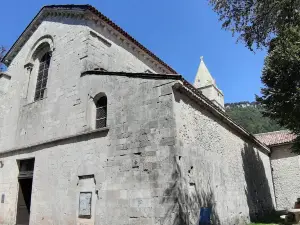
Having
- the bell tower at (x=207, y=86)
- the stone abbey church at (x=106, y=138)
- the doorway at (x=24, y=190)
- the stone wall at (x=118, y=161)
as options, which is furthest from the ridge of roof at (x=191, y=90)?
the bell tower at (x=207, y=86)

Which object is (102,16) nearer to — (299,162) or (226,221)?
(226,221)

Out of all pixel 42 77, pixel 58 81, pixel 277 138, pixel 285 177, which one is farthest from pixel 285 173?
pixel 42 77

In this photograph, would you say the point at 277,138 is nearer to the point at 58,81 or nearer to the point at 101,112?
the point at 101,112

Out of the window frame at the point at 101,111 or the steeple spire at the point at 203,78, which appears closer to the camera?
the window frame at the point at 101,111

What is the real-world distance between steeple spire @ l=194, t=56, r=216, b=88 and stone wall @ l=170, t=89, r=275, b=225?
20.7 meters

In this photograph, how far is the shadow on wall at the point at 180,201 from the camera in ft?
21.2

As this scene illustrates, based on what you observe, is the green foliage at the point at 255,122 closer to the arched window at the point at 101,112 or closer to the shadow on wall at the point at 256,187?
the shadow on wall at the point at 256,187

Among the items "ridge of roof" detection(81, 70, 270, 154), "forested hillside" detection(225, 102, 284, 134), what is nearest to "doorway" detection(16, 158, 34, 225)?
"ridge of roof" detection(81, 70, 270, 154)

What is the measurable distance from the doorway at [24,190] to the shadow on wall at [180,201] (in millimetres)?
6240

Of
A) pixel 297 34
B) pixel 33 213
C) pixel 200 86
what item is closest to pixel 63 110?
pixel 33 213

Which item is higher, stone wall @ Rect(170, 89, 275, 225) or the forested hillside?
the forested hillside

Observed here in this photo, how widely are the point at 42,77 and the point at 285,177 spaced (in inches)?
652

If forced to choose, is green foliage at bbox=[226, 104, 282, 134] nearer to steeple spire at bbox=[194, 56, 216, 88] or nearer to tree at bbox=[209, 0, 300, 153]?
steeple spire at bbox=[194, 56, 216, 88]

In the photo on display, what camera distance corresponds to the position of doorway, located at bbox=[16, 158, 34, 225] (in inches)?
416
